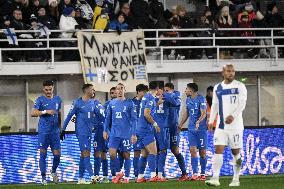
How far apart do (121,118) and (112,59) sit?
8.50 m

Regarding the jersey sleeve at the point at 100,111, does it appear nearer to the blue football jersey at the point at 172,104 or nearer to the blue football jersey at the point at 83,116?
the blue football jersey at the point at 83,116

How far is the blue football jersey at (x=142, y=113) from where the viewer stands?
26797 millimetres

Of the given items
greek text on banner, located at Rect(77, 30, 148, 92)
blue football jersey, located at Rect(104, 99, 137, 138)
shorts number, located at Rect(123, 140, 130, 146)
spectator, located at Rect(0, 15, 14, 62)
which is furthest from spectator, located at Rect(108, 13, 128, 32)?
shorts number, located at Rect(123, 140, 130, 146)

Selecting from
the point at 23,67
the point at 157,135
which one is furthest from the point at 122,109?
the point at 23,67

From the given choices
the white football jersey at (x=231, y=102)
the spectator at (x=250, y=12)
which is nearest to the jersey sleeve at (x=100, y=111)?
the white football jersey at (x=231, y=102)

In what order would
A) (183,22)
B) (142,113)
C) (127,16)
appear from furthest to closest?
(183,22), (127,16), (142,113)

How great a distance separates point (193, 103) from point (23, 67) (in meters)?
7.82

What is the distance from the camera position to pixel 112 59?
35.6 metres

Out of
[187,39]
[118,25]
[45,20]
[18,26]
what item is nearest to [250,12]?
[187,39]

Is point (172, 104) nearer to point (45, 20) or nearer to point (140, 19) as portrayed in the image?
point (45, 20)

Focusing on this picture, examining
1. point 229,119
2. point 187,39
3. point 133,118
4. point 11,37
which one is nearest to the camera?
point 229,119

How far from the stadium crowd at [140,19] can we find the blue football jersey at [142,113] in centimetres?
818

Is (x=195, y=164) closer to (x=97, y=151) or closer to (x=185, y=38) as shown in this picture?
(x=97, y=151)

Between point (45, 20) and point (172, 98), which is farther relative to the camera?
point (45, 20)
